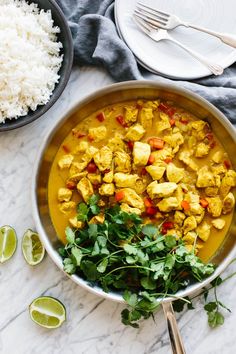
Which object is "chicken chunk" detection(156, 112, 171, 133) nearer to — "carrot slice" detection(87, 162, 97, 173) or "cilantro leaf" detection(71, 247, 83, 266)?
"carrot slice" detection(87, 162, 97, 173)

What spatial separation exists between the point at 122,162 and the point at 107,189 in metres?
0.12

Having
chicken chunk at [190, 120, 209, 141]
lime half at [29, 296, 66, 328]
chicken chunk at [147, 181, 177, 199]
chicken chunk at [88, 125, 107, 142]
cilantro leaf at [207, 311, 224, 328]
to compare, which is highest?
chicken chunk at [190, 120, 209, 141]

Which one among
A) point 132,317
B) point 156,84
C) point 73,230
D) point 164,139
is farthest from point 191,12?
point 132,317

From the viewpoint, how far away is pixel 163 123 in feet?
7.14

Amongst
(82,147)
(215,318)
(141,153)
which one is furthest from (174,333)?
(82,147)

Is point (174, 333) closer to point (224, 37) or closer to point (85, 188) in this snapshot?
point (85, 188)

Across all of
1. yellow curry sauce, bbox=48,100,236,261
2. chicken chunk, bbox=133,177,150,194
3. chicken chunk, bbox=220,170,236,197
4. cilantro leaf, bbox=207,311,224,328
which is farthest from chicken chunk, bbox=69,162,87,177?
cilantro leaf, bbox=207,311,224,328

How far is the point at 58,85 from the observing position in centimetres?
216

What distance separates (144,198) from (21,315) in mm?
687

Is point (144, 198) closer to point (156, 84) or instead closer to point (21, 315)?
point (156, 84)

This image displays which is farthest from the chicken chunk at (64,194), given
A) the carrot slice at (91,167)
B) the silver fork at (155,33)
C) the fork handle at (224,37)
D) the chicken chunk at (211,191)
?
the fork handle at (224,37)

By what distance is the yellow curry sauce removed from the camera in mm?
2131

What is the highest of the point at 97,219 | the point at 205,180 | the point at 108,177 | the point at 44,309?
the point at 205,180

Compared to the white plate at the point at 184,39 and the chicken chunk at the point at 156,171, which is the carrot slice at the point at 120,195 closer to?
the chicken chunk at the point at 156,171
